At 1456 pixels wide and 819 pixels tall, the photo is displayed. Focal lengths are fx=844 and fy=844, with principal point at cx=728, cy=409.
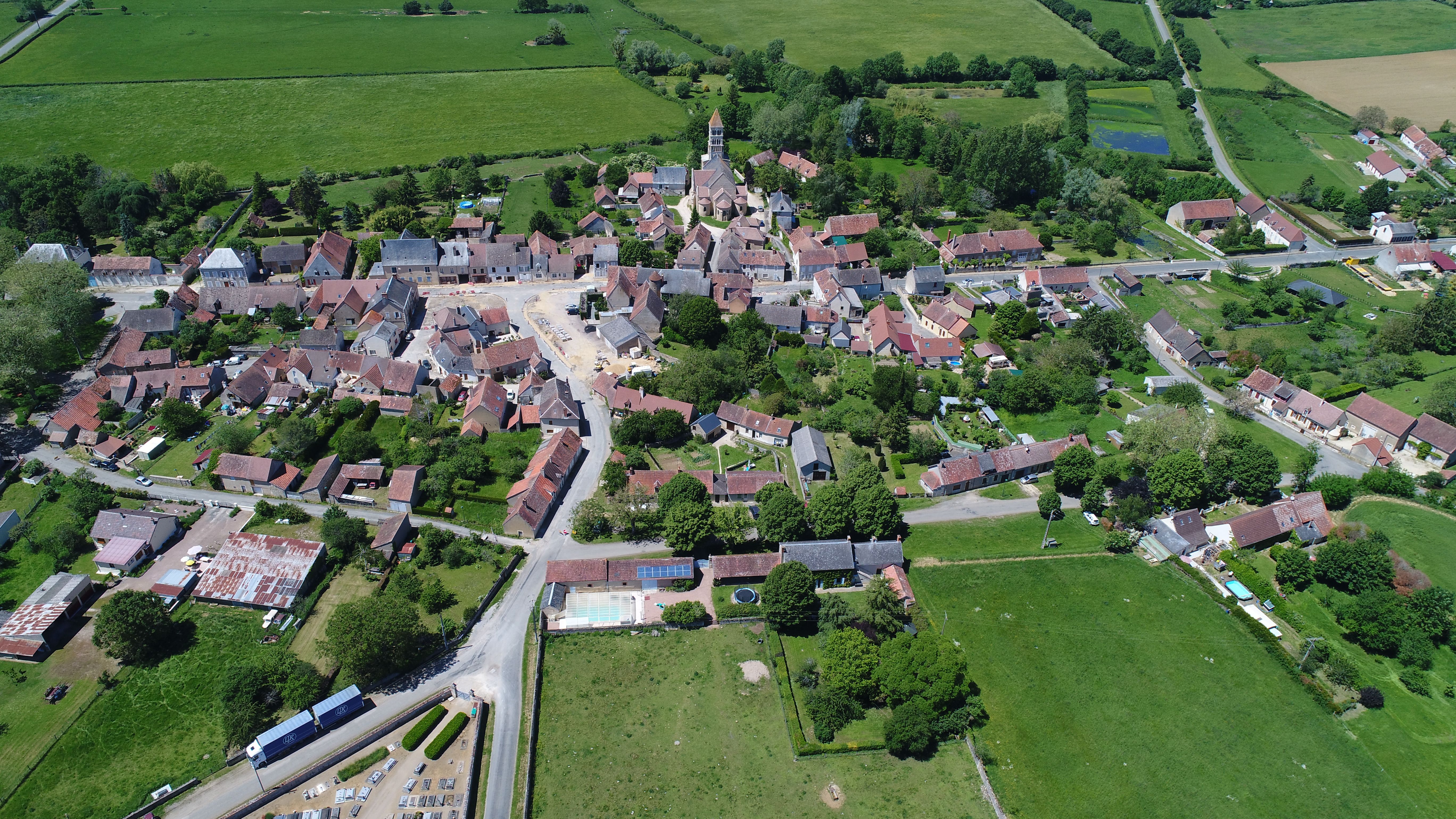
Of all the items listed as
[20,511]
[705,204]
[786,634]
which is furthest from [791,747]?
[705,204]

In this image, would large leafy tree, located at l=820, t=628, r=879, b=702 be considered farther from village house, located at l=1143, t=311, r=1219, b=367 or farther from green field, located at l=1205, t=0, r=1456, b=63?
green field, located at l=1205, t=0, r=1456, b=63

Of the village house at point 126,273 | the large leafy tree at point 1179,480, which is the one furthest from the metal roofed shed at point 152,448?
the large leafy tree at point 1179,480

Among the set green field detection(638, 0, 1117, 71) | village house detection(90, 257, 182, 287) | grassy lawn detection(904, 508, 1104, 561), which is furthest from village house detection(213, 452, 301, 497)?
green field detection(638, 0, 1117, 71)

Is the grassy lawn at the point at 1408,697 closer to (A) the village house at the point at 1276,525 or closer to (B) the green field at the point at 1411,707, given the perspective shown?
(B) the green field at the point at 1411,707

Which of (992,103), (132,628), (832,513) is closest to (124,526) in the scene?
(132,628)

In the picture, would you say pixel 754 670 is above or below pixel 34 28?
below

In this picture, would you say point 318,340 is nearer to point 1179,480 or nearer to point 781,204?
point 781,204
